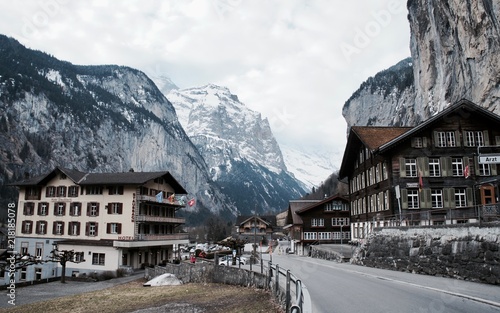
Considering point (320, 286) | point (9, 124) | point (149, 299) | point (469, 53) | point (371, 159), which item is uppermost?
point (9, 124)

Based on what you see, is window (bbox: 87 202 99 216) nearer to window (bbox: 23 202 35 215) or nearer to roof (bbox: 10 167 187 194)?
roof (bbox: 10 167 187 194)

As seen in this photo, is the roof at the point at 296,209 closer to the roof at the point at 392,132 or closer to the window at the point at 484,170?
the roof at the point at 392,132

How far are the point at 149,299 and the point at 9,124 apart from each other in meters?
171

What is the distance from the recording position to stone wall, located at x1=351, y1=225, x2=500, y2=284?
59.5 ft

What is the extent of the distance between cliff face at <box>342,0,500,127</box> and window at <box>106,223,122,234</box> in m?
54.0

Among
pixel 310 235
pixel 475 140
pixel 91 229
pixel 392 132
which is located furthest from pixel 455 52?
pixel 91 229

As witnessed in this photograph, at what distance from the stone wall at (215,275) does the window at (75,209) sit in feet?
70.6

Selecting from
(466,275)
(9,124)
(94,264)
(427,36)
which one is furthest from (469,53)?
(9,124)

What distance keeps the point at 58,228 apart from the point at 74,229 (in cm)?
294

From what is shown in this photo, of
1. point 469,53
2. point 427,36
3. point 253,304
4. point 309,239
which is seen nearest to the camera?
point 253,304

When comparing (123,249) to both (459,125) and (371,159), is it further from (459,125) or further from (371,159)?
(459,125)

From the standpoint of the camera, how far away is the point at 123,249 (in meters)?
55.4

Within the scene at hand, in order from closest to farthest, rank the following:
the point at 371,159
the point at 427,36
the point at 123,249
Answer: the point at 371,159 → the point at 123,249 → the point at 427,36

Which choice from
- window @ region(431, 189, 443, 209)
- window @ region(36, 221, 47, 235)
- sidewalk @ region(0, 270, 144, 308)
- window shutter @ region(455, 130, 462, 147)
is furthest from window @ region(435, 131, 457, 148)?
window @ region(36, 221, 47, 235)
